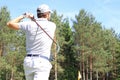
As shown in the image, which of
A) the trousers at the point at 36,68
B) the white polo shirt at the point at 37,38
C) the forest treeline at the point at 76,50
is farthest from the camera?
the forest treeline at the point at 76,50

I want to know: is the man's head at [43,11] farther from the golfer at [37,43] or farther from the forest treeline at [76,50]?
the forest treeline at [76,50]

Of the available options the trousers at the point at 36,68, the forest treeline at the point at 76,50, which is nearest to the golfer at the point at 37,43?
the trousers at the point at 36,68

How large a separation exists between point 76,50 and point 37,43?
5754 cm

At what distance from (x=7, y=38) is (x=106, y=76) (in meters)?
23.9

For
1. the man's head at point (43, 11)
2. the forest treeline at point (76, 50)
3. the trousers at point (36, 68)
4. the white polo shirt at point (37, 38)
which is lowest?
the forest treeline at point (76, 50)

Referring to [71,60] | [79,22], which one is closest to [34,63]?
[79,22]

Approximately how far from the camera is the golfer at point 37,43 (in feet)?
19.3

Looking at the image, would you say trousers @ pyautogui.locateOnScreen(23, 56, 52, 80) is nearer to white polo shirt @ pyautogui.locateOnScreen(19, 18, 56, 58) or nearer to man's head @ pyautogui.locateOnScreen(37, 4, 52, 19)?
white polo shirt @ pyautogui.locateOnScreen(19, 18, 56, 58)

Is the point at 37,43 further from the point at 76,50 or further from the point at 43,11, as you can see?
the point at 76,50

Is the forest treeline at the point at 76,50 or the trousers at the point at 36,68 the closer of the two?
the trousers at the point at 36,68

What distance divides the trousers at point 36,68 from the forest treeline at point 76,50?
47.2 meters

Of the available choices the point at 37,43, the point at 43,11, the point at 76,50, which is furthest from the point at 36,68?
the point at 76,50

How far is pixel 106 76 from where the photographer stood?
234ft

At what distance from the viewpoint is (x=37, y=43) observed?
19.7 feet
